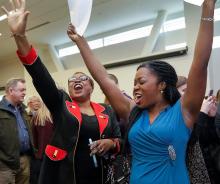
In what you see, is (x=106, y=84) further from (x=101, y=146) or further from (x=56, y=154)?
(x=56, y=154)

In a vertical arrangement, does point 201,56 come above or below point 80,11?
below

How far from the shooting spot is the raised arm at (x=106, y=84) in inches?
64.4

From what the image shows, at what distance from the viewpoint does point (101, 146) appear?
188 cm

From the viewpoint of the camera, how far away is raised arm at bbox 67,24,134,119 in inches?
64.4

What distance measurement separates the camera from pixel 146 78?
58.7 inches

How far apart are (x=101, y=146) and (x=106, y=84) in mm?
425

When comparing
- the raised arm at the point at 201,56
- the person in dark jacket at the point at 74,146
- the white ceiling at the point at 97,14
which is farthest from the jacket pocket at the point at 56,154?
the white ceiling at the point at 97,14

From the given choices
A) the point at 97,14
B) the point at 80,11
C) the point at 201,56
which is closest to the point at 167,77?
the point at 201,56

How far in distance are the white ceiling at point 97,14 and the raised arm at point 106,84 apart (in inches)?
202

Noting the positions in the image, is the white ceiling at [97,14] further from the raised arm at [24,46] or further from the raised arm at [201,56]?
the raised arm at [201,56]

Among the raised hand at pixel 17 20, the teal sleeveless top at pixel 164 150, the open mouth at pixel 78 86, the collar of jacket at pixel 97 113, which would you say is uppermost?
the raised hand at pixel 17 20

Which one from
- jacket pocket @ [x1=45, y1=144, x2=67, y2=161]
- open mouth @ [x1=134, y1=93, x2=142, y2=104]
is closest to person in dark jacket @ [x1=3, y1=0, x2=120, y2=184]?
jacket pocket @ [x1=45, y1=144, x2=67, y2=161]

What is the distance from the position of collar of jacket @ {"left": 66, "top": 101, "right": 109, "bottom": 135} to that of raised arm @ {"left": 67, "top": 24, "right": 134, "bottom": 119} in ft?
1.21

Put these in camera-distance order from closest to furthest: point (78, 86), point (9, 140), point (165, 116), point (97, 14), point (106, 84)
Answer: point (165, 116) → point (106, 84) → point (78, 86) → point (9, 140) → point (97, 14)
